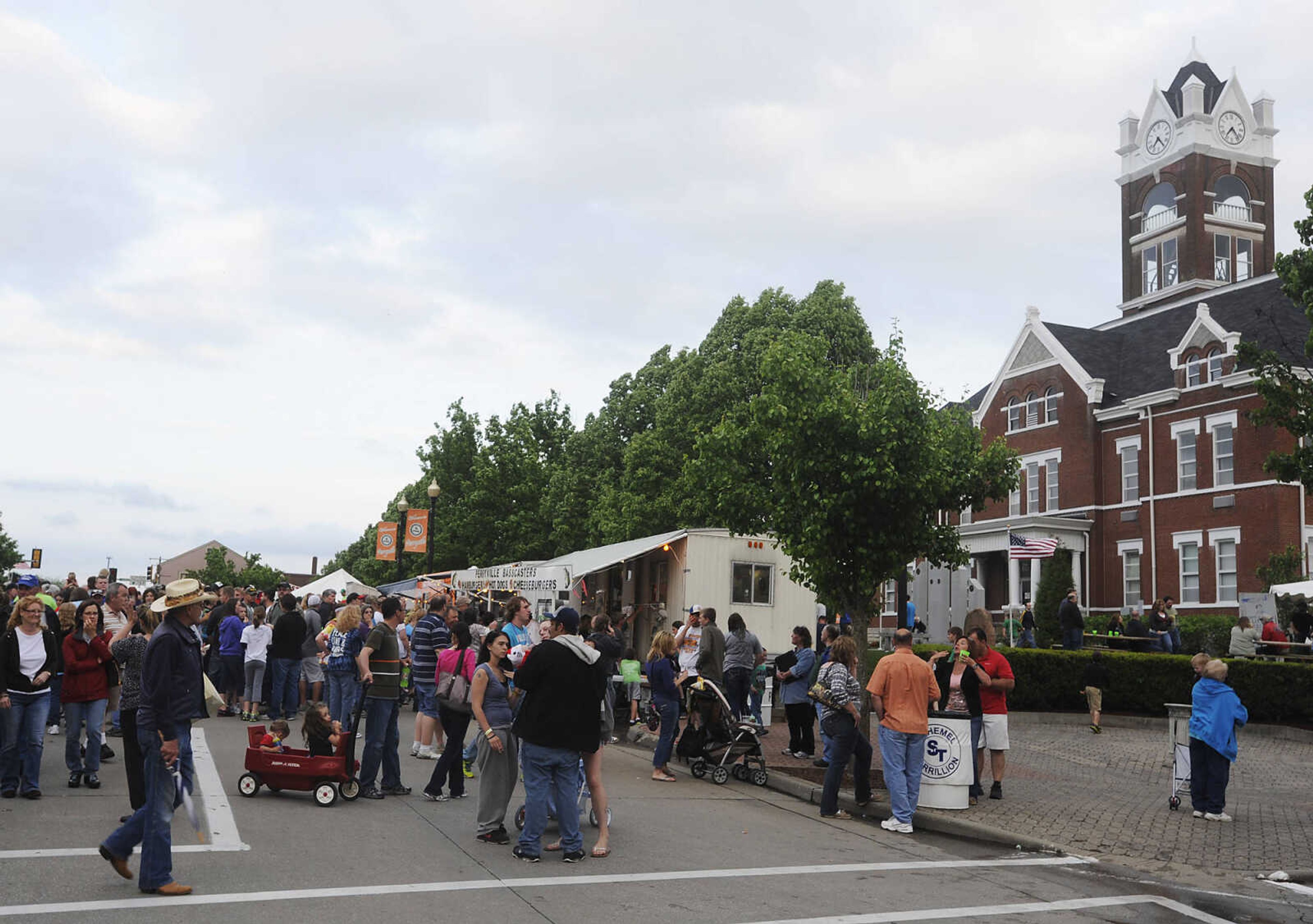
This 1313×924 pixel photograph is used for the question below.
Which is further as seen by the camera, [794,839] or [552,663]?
[794,839]

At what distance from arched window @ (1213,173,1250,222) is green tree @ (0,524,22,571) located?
267 ft

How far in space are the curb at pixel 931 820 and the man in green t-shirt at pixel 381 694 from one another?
414 cm

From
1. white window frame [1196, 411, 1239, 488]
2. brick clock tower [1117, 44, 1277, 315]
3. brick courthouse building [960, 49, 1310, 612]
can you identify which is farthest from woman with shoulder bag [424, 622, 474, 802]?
brick clock tower [1117, 44, 1277, 315]

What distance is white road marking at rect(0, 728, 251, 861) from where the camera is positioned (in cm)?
814

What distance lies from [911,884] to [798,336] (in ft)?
75.5

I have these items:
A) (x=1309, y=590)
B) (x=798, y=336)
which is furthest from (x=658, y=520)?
(x=1309, y=590)

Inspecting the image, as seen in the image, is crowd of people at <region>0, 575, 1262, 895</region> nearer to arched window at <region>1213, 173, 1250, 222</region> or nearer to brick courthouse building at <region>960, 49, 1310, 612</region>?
brick courthouse building at <region>960, 49, 1310, 612</region>

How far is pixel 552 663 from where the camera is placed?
348 inches

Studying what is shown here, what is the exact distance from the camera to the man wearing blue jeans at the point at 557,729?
8.69 m

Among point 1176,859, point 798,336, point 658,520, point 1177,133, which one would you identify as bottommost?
point 1176,859

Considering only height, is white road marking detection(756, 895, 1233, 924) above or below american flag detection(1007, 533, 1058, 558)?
below

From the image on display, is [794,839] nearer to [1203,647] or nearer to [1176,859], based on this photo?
[1176,859]

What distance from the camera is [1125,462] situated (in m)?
44.9

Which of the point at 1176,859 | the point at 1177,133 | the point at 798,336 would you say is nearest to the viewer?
the point at 1176,859
